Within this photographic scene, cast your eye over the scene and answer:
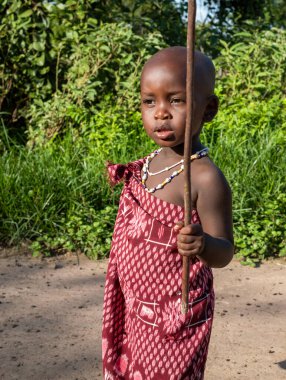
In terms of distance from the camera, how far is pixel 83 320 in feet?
12.5

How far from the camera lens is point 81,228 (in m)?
4.70

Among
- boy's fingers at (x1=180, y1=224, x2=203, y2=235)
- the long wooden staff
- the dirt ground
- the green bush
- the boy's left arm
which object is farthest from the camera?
the green bush

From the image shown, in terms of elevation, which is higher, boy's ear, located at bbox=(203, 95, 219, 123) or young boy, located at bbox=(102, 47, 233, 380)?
boy's ear, located at bbox=(203, 95, 219, 123)

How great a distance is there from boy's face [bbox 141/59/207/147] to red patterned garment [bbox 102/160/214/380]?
8.3 inches

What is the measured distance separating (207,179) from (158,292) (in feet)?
1.23

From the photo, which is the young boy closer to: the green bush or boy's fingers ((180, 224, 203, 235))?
boy's fingers ((180, 224, 203, 235))

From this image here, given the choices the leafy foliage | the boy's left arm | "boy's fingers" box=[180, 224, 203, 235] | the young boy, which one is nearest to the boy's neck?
the young boy

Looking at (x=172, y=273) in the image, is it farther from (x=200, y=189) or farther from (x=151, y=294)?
(x=200, y=189)

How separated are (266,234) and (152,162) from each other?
2.49 m

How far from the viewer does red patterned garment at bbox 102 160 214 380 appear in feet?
7.16

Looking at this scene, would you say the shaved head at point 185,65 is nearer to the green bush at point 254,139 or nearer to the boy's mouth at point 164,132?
the boy's mouth at point 164,132

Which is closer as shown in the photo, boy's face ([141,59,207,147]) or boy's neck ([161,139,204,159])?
boy's face ([141,59,207,147])

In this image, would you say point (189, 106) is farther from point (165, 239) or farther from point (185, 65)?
point (165, 239)

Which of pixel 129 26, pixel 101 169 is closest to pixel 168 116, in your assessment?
pixel 101 169
